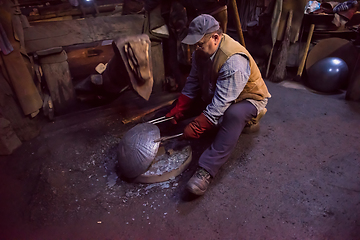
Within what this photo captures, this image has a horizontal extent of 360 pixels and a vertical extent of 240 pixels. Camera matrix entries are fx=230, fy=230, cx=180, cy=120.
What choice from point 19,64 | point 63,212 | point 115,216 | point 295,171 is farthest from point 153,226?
point 19,64

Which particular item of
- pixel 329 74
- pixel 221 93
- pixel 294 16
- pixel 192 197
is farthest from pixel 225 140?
pixel 294 16

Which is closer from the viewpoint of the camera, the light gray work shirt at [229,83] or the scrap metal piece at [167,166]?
the light gray work shirt at [229,83]

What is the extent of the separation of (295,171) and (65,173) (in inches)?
99.1

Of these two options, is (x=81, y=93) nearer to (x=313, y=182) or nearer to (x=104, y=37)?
(x=104, y=37)

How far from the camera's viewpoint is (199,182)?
7.09 feet

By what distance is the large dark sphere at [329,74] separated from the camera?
4.14 m

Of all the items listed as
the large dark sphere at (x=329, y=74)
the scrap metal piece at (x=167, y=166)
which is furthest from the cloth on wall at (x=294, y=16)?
the scrap metal piece at (x=167, y=166)

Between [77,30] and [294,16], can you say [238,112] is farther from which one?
[294,16]

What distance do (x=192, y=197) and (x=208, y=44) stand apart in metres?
1.47

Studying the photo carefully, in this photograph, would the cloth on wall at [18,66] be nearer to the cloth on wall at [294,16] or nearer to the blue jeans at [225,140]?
the blue jeans at [225,140]

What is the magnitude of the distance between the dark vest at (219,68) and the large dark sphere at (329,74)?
2411mm

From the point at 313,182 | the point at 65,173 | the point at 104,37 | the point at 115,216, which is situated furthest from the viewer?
the point at 104,37

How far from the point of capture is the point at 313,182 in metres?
2.32

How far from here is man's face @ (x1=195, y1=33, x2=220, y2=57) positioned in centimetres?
216
